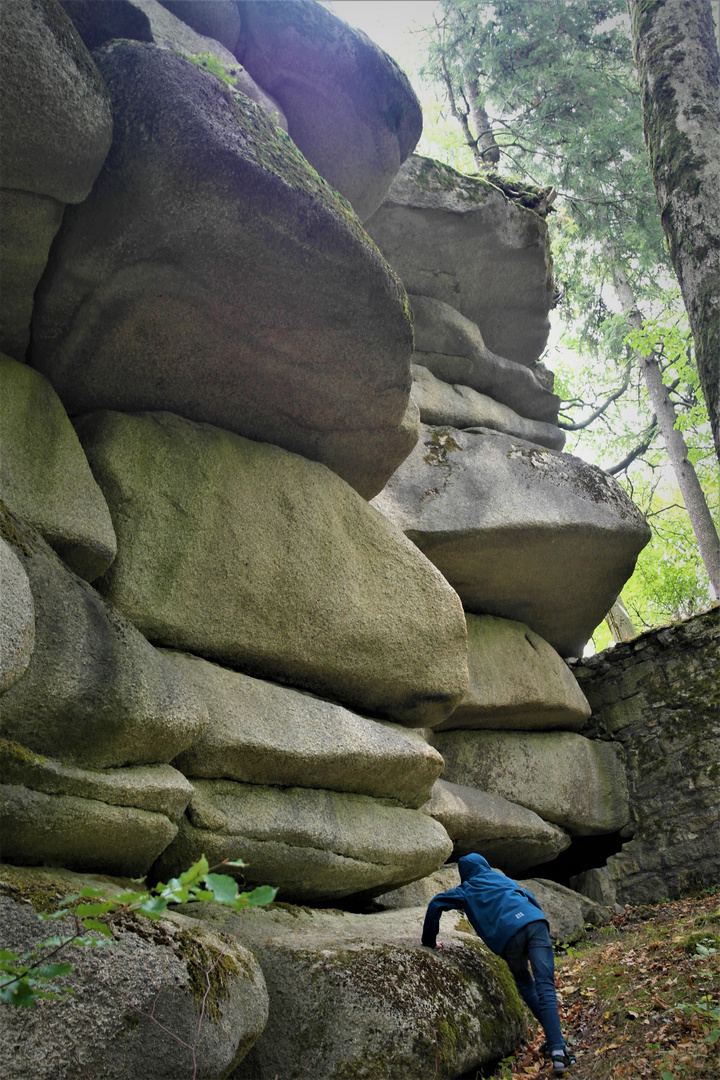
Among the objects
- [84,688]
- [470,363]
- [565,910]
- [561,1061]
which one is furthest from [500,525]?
[84,688]

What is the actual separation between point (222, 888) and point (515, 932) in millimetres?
3833

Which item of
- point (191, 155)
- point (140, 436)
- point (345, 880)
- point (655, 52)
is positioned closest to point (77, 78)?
point (191, 155)

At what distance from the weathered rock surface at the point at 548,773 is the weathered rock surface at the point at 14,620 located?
6.52 m

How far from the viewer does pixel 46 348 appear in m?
5.24

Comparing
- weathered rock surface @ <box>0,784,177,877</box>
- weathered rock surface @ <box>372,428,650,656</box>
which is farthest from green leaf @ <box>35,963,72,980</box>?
weathered rock surface @ <box>372,428,650,656</box>

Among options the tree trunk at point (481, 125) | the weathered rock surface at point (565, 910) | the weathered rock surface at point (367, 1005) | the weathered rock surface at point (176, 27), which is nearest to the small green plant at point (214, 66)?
the weathered rock surface at point (176, 27)

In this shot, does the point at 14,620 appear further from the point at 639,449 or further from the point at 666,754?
the point at 639,449

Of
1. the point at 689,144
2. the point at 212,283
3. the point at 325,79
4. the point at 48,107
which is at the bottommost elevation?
the point at 212,283

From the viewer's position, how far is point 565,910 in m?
8.27

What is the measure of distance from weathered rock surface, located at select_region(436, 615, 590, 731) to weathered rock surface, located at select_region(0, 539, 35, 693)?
6.22 meters

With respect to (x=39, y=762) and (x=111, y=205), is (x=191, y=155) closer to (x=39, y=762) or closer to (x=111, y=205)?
(x=111, y=205)

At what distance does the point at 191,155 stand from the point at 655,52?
3.71 metres

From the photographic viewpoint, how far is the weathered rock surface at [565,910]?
7941mm

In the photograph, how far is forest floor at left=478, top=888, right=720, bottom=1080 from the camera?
3.86 meters
